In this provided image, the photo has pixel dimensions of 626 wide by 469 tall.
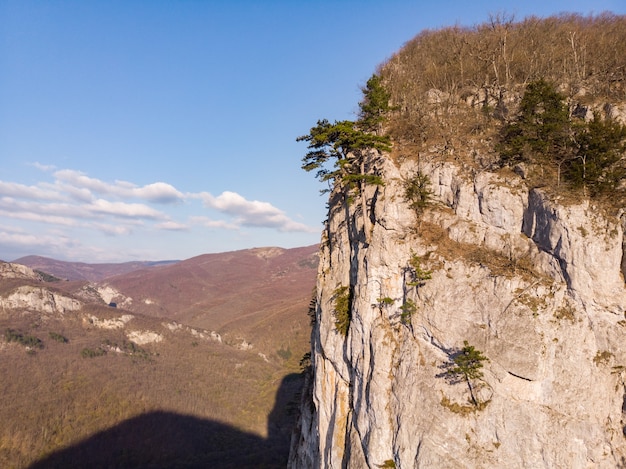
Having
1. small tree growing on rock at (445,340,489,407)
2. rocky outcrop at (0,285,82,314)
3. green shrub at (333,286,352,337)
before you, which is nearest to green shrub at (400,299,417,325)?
small tree growing on rock at (445,340,489,407)

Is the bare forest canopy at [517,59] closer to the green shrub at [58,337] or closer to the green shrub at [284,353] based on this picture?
the green shrub at [284,353]

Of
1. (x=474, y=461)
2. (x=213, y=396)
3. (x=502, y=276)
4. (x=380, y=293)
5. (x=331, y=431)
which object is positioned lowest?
(x=213, y=396)

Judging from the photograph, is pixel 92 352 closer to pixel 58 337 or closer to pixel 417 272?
pixel 58 337

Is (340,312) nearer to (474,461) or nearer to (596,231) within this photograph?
(474,461)

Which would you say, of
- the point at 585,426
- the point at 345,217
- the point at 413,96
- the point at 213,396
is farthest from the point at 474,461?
the point at 213,396

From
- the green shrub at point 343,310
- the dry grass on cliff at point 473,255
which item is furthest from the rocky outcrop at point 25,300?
the dry grass on cliff at point 473,255

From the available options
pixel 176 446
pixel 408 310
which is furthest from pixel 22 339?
pixel 408 310
